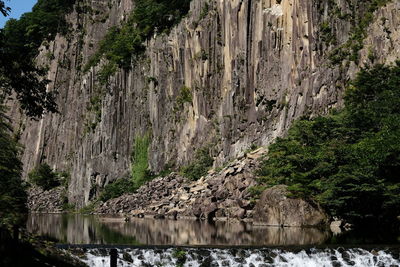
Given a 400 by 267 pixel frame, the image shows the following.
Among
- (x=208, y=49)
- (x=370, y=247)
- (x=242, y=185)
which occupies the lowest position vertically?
(x=370, y=247)

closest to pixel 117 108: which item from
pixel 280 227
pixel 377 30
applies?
pixel 377 30

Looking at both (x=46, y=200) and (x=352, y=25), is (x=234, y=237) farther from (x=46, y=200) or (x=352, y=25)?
(x=46, y=200)

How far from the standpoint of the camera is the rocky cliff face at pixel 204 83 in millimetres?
50406

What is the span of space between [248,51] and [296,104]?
1209 cm

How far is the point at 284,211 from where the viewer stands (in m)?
36.6

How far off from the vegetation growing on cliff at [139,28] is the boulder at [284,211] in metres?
41.9

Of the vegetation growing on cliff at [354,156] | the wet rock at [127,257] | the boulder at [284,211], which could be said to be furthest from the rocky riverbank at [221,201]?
the wet rock at [127,257]

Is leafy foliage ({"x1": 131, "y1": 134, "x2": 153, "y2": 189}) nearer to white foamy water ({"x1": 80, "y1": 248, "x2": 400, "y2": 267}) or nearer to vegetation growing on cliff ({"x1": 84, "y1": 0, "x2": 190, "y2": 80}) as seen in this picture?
vegetation growing on cliff ({"x1": 84, "y1": 0, "x2": 190, "y2": 80})

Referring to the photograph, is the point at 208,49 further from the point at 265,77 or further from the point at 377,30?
the point at 377,30

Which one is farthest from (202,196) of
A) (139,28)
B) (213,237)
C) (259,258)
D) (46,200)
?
(46,200)

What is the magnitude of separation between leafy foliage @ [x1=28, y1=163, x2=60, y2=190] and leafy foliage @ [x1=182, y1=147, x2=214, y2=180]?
3399 centimetres

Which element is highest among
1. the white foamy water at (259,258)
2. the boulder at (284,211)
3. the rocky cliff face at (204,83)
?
the rocky cliff face at (204,83)

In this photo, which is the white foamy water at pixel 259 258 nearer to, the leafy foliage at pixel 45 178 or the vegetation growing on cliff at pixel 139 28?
the vegetation growing on cliff at pixel 139 28

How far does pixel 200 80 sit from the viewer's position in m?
67.9
